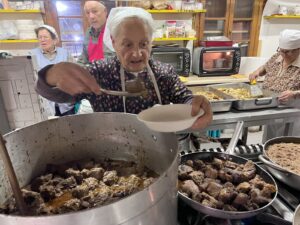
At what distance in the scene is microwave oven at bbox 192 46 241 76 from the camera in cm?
276

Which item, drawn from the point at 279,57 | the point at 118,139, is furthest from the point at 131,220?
the point at 279,57

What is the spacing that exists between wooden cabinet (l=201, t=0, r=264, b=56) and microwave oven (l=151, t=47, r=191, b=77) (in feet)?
2.02

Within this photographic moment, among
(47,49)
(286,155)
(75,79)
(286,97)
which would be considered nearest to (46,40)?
(47,49)

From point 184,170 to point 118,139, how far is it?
241 mm

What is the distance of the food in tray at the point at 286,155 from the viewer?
0.75 meters

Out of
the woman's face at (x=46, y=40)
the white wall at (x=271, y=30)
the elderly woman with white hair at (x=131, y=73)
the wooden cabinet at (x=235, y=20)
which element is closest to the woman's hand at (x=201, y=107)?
the elderly woman with white hair at (x=131, y=73)

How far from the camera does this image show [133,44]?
99 centimetres

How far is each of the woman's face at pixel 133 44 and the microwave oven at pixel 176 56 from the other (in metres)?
1.58

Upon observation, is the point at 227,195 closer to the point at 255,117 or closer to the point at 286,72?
the point at 255,117

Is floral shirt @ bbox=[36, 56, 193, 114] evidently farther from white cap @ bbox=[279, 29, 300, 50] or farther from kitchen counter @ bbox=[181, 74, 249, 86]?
kitchen counter @ bbox=[181, 74, 249, 86]

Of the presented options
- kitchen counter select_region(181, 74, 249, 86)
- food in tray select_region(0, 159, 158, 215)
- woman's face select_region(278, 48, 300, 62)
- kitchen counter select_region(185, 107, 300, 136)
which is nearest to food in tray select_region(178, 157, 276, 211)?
food in tray select_region(0, 159, 158, 215)

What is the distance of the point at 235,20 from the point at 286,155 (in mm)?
2770

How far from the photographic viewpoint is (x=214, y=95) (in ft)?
6.11

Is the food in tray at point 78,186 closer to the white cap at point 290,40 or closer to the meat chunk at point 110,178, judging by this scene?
the meat chunk at point 110,178
